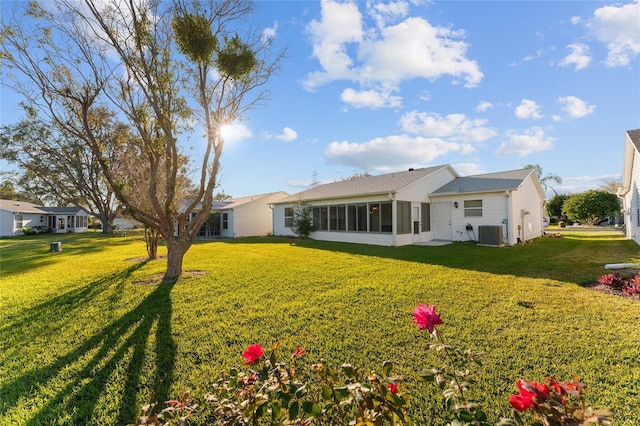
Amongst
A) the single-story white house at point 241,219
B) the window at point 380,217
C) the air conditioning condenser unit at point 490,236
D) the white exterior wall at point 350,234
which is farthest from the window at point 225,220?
the air conditioning condenser unit at point 490,236

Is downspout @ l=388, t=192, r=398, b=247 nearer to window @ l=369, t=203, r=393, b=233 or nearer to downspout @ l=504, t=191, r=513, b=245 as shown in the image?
window @ l=369, t=203, r=393, b=233

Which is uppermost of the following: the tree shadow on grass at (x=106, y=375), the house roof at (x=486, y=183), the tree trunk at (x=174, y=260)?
the house roof at (x=486, y=183)

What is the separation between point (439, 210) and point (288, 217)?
980 centimetres

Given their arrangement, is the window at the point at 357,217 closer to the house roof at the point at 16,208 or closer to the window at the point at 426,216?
the window at the point at 426,216

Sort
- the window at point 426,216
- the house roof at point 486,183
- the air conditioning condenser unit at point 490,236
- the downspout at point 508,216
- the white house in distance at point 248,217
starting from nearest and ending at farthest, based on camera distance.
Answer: the air conditioning condenser unit at point 490,236, the downspout at point 508,216, the house roof at point 486,183, the window at point 426,216, the white house in distance at point 248,217

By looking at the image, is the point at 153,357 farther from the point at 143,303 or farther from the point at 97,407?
the point at 143,303

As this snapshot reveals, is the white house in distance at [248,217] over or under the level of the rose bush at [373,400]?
over

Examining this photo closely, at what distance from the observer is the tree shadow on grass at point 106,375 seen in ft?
8.32

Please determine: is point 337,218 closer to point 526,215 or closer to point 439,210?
point 439,210

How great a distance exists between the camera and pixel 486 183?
14617 millimetres

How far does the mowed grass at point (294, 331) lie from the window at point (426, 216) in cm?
761

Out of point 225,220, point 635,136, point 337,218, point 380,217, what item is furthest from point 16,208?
point 635,136

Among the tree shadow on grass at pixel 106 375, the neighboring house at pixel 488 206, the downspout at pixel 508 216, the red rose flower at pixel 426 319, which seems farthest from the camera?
the neighboring house at pixel 488 206

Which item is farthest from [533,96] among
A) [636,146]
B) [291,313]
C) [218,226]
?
[218,226]
